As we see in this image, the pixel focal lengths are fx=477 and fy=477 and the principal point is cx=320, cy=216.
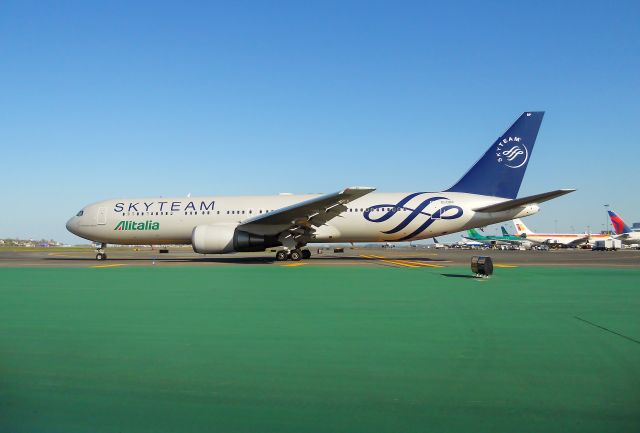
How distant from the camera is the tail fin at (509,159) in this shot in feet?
73.5

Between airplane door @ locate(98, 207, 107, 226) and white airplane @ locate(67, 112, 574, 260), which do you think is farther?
airplane door @ locate(98, 207, 107, 226)

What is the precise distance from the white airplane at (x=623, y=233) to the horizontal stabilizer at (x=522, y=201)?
1964 inches

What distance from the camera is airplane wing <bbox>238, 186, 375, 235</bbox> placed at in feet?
62.1

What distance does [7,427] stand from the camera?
2.59 m

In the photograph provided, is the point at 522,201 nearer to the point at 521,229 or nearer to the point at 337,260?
the point at 337,260

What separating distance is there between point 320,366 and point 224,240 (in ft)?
55.3

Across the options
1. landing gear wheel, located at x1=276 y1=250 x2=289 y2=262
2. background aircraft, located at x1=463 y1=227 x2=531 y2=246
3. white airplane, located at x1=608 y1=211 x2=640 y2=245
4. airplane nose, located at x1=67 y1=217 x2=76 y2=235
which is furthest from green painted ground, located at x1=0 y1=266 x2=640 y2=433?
background aircraft, located at x1=463 y1=227 x2=531 y2=246

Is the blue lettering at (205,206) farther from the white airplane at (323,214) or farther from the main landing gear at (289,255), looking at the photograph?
the main landing gear at (289,255)

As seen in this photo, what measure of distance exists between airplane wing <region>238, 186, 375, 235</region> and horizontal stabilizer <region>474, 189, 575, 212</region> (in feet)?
20.6

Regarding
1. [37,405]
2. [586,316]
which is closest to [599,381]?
[586,316]

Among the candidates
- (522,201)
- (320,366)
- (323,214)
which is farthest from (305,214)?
(320,366)

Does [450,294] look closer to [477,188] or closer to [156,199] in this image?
[477,188]

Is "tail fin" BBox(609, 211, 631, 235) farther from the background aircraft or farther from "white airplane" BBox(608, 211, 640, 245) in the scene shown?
the background aircraft

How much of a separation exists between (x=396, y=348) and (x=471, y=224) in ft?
61.7
